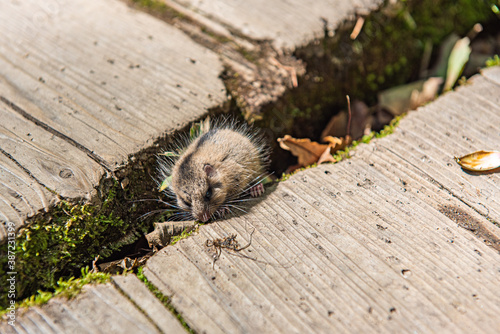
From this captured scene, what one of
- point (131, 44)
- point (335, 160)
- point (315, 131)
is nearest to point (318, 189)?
point (335, 160)

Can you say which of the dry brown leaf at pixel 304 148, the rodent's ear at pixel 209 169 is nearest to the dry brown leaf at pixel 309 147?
the dry brown leaf at pixel 304 148

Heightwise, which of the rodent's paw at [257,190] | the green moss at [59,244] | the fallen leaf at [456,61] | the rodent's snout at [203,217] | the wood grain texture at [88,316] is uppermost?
the green moss at [59,244]

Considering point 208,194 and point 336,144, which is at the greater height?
point 208,194

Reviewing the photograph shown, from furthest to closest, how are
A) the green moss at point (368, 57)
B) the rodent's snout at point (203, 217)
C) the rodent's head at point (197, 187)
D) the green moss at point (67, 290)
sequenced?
the green moss at point (368, 57), the rodent's head at point (197, 187), the rodent's snout at point (203, 217), the green moss at point (67, 290)

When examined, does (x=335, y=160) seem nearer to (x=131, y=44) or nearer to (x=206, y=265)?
(x=206, y=265)

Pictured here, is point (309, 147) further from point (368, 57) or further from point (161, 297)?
point (161, 297)

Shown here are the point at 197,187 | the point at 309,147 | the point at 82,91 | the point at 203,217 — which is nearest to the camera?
the point at 203,217

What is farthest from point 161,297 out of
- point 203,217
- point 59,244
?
point 203,217

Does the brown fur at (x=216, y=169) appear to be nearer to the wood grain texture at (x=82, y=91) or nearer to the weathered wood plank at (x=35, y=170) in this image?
the wood grain texture at (x=82, y=91)
